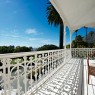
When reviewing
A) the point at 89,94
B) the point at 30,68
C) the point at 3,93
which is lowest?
the point at 89,94

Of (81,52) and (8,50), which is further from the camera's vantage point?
(8,50)

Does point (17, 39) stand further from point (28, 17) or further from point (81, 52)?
point (81, 52)

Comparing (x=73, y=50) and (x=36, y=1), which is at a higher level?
(x=36, y=1)

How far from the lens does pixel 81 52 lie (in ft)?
38.7

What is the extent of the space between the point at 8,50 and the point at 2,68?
13.4 meters

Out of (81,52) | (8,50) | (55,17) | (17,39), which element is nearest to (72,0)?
(81,52)

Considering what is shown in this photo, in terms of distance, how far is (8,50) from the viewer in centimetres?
1504

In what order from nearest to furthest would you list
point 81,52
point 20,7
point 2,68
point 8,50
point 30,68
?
1. point 2,68
2. point 30,68
3. point 81,52
4. point 8,50
5. point 20,7

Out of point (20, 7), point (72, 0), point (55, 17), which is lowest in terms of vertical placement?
point (72, 0)

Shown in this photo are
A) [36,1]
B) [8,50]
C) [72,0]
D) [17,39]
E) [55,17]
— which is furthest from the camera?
[17,39]

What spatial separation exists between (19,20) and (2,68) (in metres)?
33.2

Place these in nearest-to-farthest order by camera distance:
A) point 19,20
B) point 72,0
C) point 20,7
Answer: point 72,0
point 20,7
point 19,20

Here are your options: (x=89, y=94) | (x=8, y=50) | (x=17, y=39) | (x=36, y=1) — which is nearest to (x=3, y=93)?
(x=89, y=94)

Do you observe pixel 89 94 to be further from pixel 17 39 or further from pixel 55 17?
pixel 17 39
